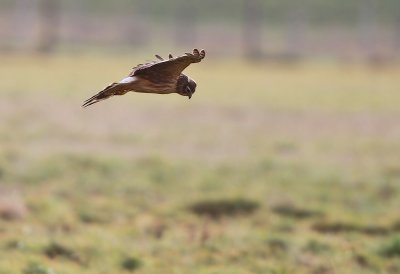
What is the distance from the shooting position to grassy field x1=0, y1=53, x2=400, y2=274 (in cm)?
1129

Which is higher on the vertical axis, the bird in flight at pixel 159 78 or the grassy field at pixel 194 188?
the bird in flight at pixel 159 78

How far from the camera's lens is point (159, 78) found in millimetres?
7242

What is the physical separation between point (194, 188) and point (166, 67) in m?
8.56

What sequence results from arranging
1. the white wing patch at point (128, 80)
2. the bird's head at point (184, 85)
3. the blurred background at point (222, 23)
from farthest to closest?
the blurred background at point (222, 23) → the bird's head at point (184, 85) → the white wing patch at point (128, 80)

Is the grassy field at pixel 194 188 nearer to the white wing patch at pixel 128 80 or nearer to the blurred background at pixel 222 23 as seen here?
the white wing patch at pixel 128 80

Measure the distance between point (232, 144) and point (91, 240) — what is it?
9457mm

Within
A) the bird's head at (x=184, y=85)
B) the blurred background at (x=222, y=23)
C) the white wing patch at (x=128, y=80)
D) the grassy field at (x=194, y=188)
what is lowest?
the grassy field at (x=194, y=188)

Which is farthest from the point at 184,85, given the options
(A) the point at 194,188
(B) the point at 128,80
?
(A) the point at 194,188

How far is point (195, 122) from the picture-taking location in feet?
81.2

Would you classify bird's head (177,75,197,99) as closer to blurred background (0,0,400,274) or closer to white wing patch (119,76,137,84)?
white wing patch (119,76,137,84)

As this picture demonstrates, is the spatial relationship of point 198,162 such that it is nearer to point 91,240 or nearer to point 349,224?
point 349,224

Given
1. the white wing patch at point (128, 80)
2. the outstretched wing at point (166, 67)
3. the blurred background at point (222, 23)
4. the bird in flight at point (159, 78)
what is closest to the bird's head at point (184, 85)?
the bird in flight at point (159, 78)

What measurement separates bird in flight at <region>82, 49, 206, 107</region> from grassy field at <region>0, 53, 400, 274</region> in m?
3.62

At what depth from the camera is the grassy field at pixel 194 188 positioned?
11.3 meters
